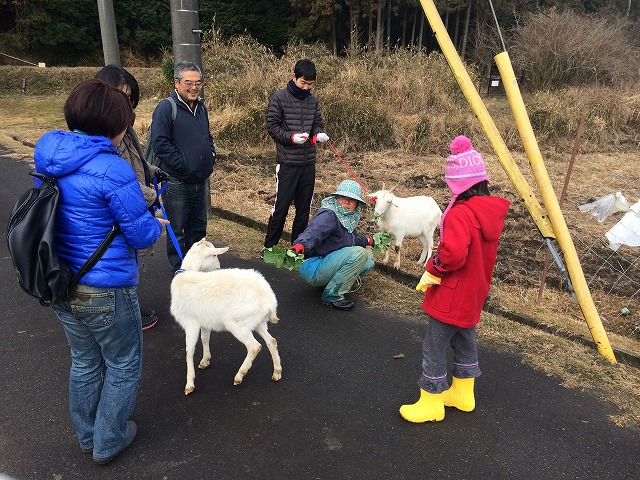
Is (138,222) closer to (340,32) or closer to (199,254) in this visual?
(199,254)

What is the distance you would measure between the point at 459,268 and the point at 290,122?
120 inches

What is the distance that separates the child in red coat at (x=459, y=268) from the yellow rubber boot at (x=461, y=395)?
12 centimetres

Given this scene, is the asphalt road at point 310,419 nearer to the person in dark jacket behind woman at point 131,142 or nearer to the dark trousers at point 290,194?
the person in dark jacket behind woman at point 131,142

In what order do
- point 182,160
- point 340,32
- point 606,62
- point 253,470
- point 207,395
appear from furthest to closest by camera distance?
point 340,32, point 606,62, point 182,160, point 207,395, point 253,470

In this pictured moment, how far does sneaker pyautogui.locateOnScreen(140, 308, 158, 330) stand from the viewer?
4.20 metres

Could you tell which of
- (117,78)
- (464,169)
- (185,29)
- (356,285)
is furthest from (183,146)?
(464,169)

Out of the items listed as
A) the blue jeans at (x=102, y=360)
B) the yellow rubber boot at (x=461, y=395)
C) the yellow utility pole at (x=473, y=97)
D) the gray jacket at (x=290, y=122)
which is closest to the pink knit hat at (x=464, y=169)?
the yellow utility pole at (x=473, y=97)

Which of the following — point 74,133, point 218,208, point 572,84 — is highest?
point 572,84

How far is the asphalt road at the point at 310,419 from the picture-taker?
279 centimetres

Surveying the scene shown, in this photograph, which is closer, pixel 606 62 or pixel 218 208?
pixel 218 208

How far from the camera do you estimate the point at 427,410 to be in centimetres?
317

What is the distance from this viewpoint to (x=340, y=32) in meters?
27.5

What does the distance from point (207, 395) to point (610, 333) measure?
3736 mm

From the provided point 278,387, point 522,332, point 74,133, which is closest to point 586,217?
point 522,332
